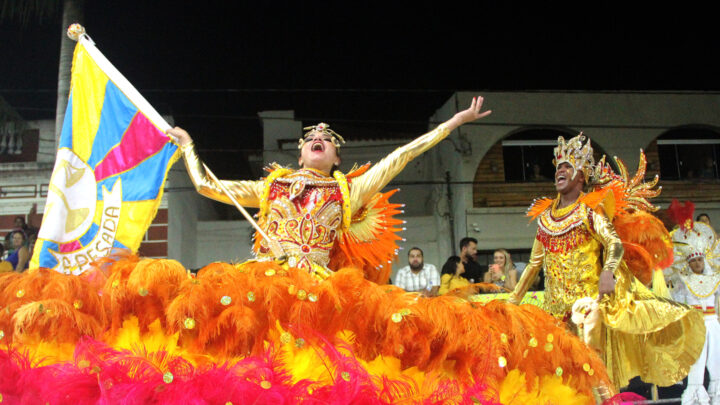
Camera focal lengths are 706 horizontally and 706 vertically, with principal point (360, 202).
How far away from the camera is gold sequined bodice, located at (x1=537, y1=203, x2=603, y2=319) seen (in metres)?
4.55

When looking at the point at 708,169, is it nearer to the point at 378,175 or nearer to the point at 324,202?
the point at 378,175

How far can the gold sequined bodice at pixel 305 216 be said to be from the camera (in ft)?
12.1

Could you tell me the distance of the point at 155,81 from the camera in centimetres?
1232

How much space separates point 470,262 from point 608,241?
3078mm

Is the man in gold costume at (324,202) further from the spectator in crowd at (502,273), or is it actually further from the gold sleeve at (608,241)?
the spectator in crowd at (502,273)

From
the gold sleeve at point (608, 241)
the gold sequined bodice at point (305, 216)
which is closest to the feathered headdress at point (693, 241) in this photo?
the gold sleeve at point (608, 241)

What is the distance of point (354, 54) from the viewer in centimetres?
1210

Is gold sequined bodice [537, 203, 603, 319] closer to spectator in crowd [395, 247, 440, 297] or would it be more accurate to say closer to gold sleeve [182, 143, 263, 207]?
gold sleeve [182, 143, 263, 207]

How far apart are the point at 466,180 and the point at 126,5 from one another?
663 cm

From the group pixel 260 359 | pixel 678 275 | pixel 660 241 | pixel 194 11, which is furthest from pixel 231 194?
pixel 194 11

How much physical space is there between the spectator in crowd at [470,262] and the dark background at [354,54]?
4.55 metres

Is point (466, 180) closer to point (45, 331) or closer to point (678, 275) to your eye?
point (678, 275)

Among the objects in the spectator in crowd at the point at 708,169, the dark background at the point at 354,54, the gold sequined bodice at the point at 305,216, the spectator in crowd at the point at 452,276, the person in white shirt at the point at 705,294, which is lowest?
the person in white shirt at the point at 705,294

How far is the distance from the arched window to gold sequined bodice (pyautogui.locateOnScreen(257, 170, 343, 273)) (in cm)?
1179
